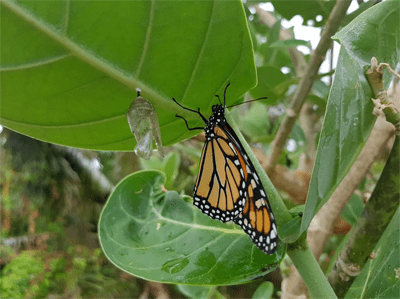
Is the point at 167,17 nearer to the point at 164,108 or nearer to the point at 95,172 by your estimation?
the point at 164,108

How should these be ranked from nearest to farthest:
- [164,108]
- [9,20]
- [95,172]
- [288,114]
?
1. [9,20]
2. [164,108]
3. [288,114]
4. [95,172]

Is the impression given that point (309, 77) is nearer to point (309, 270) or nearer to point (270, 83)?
point (270, 83)

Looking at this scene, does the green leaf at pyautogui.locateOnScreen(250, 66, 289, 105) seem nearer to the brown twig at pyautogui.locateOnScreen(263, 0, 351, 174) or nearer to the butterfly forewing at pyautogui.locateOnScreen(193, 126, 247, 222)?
the brown twig at pyautogui.locateOnScreen(263, 0, 351, 174)

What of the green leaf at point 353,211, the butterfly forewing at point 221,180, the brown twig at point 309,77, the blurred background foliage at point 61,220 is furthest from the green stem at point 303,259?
the blurred background foliage at point 61,220

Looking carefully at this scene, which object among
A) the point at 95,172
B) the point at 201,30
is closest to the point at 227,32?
the point at 201,30

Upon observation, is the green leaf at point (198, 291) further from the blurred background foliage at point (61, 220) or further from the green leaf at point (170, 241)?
the blurred background foliage at point (61, 220)

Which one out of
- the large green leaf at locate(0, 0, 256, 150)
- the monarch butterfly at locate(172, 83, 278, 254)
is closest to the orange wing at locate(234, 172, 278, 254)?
the monarch butterfly at locate(172, 83, 278, 254)
